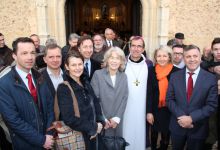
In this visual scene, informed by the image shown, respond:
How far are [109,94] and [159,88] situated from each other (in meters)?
0.73

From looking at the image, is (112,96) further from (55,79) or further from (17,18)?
(17,18)

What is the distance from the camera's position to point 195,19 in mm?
6738

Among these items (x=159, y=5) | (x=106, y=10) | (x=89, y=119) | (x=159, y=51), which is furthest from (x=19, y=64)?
(x=106, y=10)

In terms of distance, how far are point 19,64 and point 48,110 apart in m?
0.53

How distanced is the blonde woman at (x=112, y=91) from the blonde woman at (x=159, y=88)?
0.40 metres

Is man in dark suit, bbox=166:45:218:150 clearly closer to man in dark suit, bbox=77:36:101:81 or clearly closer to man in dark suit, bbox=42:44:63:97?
man in dark suit, bbox=77:36:101:81

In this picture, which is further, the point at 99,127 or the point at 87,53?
the point at 87,53

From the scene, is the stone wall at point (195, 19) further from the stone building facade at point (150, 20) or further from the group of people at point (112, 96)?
the group of people at point (112, 96)

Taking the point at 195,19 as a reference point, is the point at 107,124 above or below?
below

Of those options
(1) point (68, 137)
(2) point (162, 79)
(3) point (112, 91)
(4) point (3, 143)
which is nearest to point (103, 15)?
(2) point (162, 79)

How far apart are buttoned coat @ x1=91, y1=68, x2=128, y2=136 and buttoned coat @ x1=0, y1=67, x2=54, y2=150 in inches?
29.1

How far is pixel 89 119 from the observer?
8.22 feet

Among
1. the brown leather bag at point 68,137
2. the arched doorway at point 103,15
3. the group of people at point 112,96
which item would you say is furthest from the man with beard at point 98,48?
the arched doorway at point 103,15

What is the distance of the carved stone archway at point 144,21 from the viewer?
6406mm
